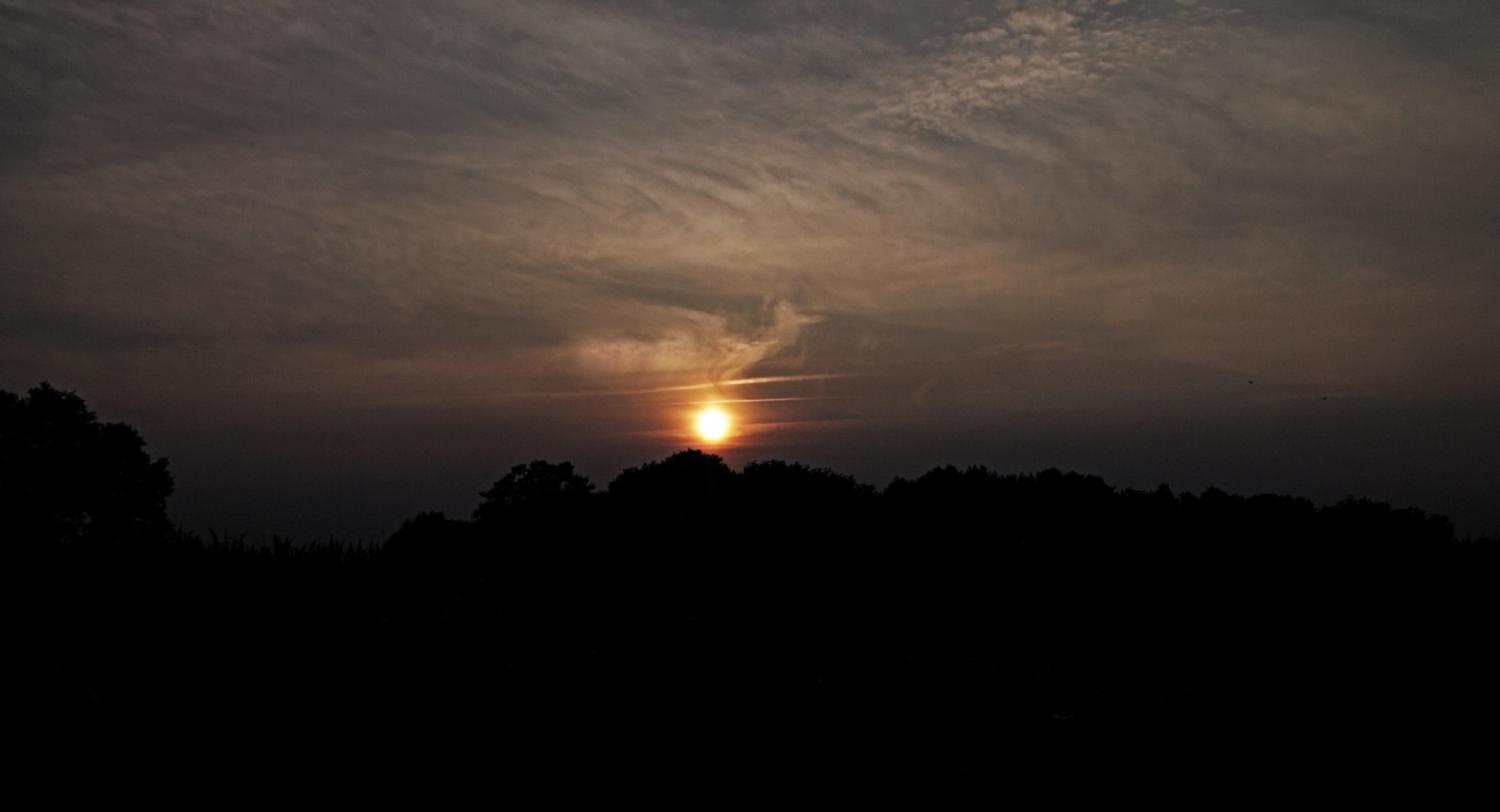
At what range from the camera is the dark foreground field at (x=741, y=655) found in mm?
5547

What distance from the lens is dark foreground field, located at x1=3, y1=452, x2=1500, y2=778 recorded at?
5.55 meters

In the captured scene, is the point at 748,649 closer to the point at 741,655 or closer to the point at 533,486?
the point at 741,655

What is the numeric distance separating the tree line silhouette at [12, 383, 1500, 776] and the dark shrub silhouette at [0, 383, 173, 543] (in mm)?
21194

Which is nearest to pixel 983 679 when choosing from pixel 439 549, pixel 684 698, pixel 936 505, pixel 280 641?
pixel 684 698

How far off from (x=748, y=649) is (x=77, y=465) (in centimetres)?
3020

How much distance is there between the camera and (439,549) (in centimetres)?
1034

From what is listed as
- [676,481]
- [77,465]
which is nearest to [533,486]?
[676,481]

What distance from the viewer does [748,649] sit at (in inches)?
265

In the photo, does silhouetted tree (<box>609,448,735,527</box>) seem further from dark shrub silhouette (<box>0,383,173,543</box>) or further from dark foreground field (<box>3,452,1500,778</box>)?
dark shrub silhouette (<box>0,383,173,543</box>)

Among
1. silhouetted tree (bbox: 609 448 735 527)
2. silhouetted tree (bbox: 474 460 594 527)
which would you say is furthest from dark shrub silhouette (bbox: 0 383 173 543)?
silhouetted tree (bbox: 609 448 735 527)

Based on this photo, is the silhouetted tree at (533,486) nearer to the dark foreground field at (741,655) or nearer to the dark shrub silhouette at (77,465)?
the dark shrub silhouette at (77,465)

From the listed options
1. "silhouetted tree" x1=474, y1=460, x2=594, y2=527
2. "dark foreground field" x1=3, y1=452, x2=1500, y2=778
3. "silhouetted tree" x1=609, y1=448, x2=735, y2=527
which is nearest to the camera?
"dark foreground field" x1=3, y1=452, x2=1500, y2=778

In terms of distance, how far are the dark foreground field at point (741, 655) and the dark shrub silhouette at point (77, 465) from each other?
24216 mm

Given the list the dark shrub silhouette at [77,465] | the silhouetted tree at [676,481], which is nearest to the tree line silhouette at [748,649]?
the silhouetted tree at [676,481]
